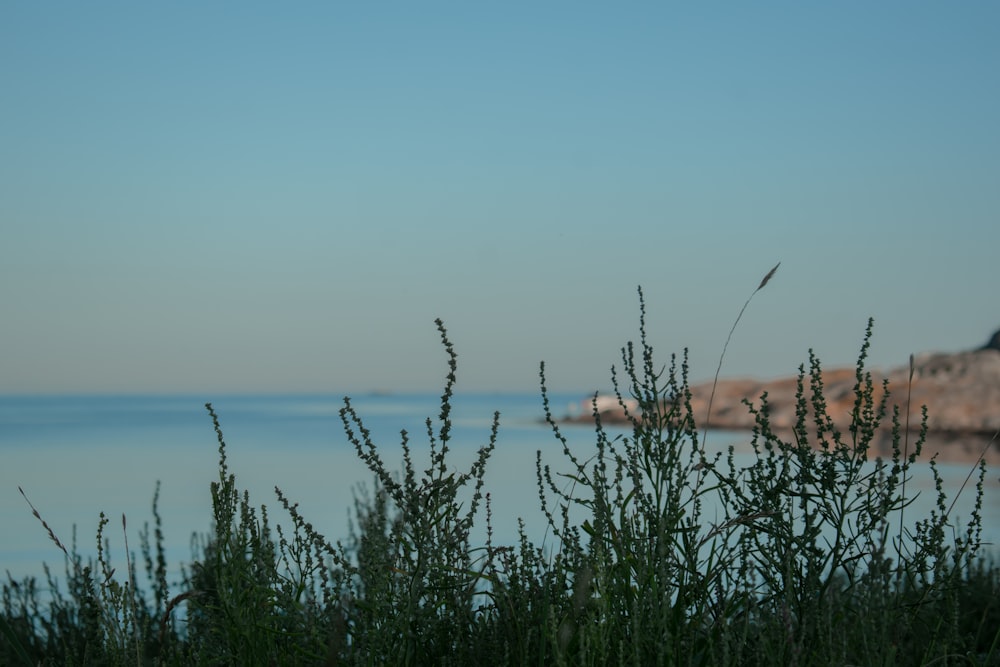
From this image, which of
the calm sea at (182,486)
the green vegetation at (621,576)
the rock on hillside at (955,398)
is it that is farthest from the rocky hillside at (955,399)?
the green vegetation at (621,576)

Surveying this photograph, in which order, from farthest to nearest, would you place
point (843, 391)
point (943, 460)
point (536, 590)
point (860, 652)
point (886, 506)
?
point (843, 391)
point (943, 460)
point (536, 590)
point (860, 652)
point (886, 506)

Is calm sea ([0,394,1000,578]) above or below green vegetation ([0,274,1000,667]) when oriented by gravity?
below

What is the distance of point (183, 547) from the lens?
1265 cm

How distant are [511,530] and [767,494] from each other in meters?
6.85

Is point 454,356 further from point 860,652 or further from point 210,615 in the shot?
point 860,652

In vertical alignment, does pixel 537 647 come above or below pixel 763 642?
below

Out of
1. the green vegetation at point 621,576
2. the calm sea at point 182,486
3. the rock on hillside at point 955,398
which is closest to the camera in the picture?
the green vegetation at point 621,576

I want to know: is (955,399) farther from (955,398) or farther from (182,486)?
(182,486)

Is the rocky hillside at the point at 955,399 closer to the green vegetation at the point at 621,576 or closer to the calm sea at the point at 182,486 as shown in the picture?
the calm sea at the point at 182,486

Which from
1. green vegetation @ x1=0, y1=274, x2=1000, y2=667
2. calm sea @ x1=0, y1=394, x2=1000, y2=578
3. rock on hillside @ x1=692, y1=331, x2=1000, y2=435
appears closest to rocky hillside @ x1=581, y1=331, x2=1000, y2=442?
rock on hillside @ x1=692, y1=331, x2=1000, y2=435

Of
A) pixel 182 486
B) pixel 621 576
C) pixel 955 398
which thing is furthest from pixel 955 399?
pixel 621 576

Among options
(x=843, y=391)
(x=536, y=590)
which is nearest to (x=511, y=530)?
(x=536, y=590)

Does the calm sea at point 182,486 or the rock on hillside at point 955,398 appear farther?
the rock on hillside at point 955,398

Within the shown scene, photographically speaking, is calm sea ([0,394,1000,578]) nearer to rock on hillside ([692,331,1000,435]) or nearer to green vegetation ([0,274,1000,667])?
green vegetation ([0,274,1000,667])
